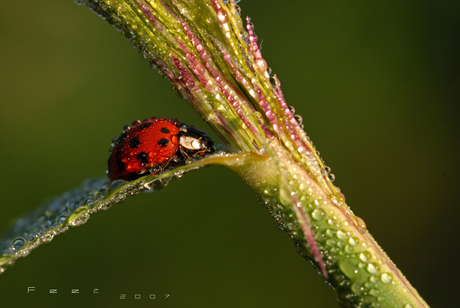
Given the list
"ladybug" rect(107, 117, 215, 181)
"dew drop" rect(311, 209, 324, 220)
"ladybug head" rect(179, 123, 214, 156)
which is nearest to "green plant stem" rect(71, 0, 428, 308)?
"dew drop" rect(311, 209, 324, 220)

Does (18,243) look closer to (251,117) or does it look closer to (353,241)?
(251,117)

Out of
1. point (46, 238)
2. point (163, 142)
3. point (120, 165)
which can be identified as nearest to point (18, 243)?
point (46, 238)

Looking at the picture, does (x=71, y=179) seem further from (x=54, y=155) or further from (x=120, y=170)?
(x=120, y=170)

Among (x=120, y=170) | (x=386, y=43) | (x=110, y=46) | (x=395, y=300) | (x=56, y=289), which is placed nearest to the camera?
(x=395, y=300)

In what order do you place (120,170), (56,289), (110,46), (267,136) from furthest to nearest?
(110,46)
(56,289)
(120,170)
(267,136)

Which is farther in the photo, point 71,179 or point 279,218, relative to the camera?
point 71,179

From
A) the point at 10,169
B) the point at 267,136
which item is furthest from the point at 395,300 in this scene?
the point at 10,169

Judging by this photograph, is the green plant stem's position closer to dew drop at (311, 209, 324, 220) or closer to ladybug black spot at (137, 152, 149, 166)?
A: dew drop at (311, 209, 324, 220)
